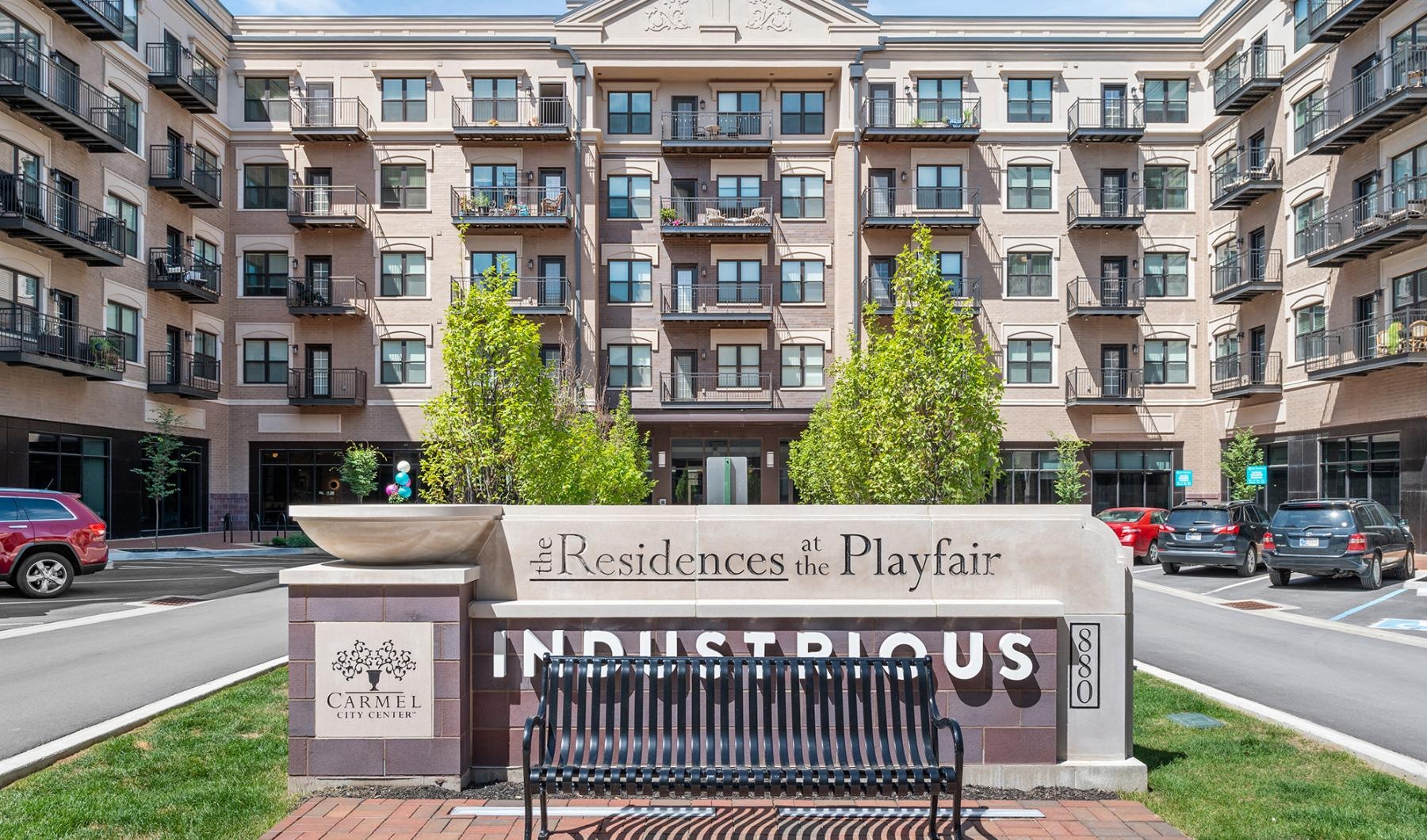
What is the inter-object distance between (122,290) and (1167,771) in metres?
34.4

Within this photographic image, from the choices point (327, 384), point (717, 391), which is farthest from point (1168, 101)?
point (327, 384)

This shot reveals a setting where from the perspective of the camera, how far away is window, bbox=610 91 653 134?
127 feet

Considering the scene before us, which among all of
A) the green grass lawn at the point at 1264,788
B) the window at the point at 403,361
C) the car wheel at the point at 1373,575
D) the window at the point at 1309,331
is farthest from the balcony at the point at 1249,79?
the window at the point at 403,361

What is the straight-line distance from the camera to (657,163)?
38.6 meters

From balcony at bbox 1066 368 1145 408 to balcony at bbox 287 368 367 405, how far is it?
29366mm

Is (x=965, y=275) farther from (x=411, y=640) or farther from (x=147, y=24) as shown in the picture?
(x=411, y=640)

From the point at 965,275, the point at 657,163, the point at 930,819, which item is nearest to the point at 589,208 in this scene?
the point at 657,163

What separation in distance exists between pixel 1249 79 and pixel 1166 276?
823cm

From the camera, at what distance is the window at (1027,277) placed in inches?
1499

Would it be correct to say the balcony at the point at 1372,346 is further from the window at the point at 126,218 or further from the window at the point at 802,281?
the window at the point at 126,218

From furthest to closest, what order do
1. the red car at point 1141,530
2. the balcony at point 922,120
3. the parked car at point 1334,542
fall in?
the balcony at point 922,120, the red car at point 1141,530, the parked car at point 1334,542

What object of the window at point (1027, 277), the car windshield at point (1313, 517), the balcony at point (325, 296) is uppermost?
the window at point (1027, 277)

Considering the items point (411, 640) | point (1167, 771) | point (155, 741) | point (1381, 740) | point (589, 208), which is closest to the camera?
point (411, 640)

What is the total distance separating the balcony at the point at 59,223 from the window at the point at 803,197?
2440 centimetres
